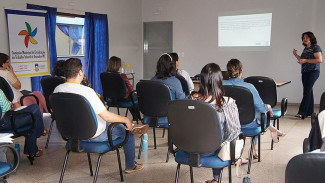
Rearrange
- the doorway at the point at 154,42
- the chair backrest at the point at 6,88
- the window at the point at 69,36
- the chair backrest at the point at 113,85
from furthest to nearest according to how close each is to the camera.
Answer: the doorway at the point at 154,42, the window at the point at 69,36, the chair backrest at the point at 113,85, the chair backrest at the point at 6,88

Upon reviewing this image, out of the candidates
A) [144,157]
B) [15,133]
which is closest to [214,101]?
[144,157]

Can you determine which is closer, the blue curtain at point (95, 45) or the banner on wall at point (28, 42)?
the banner on wall at point (28, 42)

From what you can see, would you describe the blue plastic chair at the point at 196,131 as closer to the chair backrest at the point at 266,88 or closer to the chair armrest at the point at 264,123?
the chair armrest at the point at 264,123

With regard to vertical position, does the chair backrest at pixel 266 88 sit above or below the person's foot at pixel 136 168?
above

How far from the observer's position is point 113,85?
4605mm

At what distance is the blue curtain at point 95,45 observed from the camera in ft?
23.7

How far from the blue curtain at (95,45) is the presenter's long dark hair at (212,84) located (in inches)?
202

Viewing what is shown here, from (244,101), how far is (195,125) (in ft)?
3.21

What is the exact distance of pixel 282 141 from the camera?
14.8 ft

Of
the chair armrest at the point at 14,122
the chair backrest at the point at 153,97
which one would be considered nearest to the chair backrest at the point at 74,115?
the chair armrest at the point at 14,122

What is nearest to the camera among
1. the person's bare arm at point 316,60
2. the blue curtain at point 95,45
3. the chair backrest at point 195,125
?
the chair backrest at point 195,125

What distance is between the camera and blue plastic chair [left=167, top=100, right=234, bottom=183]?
221 centimetres

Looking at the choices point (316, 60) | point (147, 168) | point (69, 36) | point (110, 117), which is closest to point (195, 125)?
point (110, 117)

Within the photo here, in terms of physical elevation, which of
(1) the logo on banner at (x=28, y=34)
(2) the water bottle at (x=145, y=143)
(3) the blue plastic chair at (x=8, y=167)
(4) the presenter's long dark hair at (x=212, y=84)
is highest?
(1) the logo on banner at (x=28, y=34)
